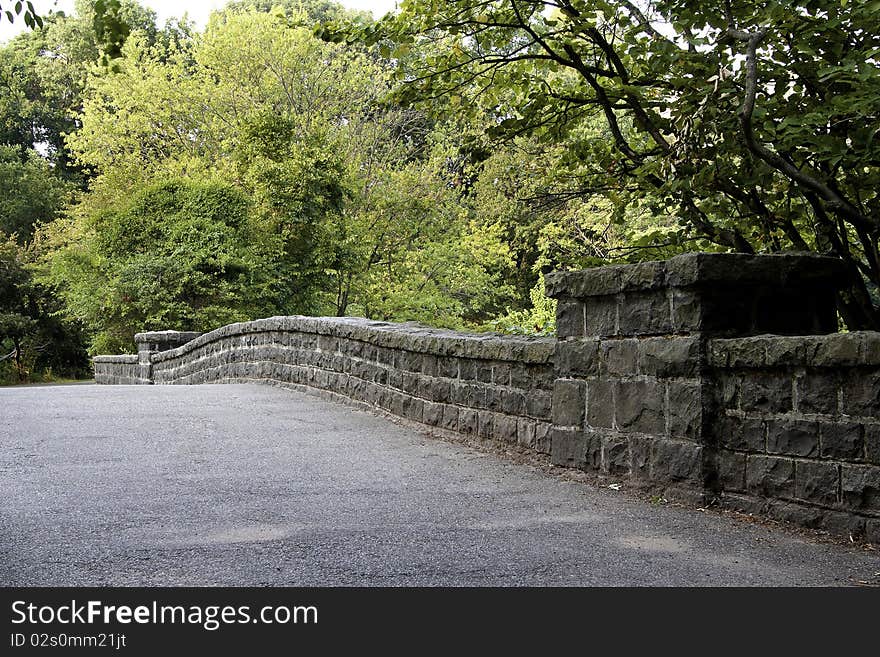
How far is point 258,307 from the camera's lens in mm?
21656

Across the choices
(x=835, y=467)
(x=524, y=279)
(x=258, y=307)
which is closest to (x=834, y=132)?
(x=835, y=467)

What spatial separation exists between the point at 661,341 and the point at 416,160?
78.6 ft

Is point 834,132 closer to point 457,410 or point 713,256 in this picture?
point 713,256

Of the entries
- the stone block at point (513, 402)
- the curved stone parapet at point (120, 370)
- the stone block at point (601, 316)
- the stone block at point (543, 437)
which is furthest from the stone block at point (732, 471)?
the curved stone parapet at point (120, 370)

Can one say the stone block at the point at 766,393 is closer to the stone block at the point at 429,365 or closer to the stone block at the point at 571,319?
the stone block at the point at 571,319

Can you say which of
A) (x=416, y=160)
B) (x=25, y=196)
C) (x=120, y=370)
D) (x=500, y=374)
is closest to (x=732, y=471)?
(x=500, y=374)

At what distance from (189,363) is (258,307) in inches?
209

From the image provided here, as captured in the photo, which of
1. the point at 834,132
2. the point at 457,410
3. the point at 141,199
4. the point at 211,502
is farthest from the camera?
the point at 141,199

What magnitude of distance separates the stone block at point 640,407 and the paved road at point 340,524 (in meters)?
0.40

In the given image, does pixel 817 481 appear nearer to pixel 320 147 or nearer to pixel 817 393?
pixel 817 393

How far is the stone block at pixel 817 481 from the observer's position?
163 inches

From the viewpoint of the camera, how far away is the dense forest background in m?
5.75

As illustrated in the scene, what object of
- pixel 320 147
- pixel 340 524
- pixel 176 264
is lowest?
pixel 340 524

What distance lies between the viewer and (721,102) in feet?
18.5
